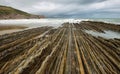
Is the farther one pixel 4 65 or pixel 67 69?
pixel 4 65

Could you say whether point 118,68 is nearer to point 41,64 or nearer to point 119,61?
point 119,61

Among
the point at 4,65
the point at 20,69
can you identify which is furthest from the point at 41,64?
the point at 4,65

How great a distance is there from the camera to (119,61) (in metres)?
9.85

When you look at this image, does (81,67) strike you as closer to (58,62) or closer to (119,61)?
(58,62)

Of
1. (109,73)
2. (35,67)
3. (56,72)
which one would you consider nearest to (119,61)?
(109,73)

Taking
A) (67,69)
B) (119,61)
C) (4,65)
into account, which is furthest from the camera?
(119,61)

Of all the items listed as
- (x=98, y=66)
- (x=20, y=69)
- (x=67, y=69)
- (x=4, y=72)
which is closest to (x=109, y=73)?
(x=98, y=66)

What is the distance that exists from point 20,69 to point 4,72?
28.8 inches

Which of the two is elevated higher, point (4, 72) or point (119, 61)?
point (4, 72)

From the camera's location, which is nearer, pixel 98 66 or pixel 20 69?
pixel 20 69

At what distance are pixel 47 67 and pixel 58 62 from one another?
1065mm

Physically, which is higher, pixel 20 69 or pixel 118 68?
pixel 20 69

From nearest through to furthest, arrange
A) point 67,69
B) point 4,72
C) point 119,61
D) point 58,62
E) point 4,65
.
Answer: point 4,72 < point 67,69 < point 4,65 < point 58,62 < point 119,61

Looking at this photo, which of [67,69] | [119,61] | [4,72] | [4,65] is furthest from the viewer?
[119,61]
